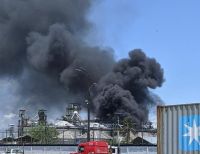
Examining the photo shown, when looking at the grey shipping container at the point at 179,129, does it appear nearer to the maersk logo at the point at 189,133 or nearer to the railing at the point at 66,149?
the maersk logo at the point at 189,133

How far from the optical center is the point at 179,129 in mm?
15148

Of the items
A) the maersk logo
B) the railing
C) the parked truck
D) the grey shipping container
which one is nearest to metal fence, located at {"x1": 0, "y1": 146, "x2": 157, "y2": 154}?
the railing

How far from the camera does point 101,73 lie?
4692 inches

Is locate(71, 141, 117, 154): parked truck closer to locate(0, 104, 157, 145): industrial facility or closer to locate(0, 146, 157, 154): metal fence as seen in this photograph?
locate(0, 146, 157, 154): metal fence

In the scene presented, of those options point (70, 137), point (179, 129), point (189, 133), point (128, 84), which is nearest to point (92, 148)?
point (179, 129)

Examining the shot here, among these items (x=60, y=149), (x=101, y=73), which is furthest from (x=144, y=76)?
(x=60, y=149)

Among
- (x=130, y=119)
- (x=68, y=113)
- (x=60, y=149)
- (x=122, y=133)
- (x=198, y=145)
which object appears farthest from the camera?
(x=68, y=113)

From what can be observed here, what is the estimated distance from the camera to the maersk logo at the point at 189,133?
14.6 m

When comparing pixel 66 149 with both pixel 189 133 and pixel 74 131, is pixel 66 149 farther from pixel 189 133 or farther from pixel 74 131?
pixel 74 131

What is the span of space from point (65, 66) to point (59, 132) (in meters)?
16.9

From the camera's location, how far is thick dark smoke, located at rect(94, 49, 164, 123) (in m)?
111

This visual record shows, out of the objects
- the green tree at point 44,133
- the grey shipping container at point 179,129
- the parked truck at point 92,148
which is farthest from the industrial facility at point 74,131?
the grey shipping container at point 179,129

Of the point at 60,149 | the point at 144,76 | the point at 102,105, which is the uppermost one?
the point at 144,76

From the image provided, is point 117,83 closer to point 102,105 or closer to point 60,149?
point 102,105
